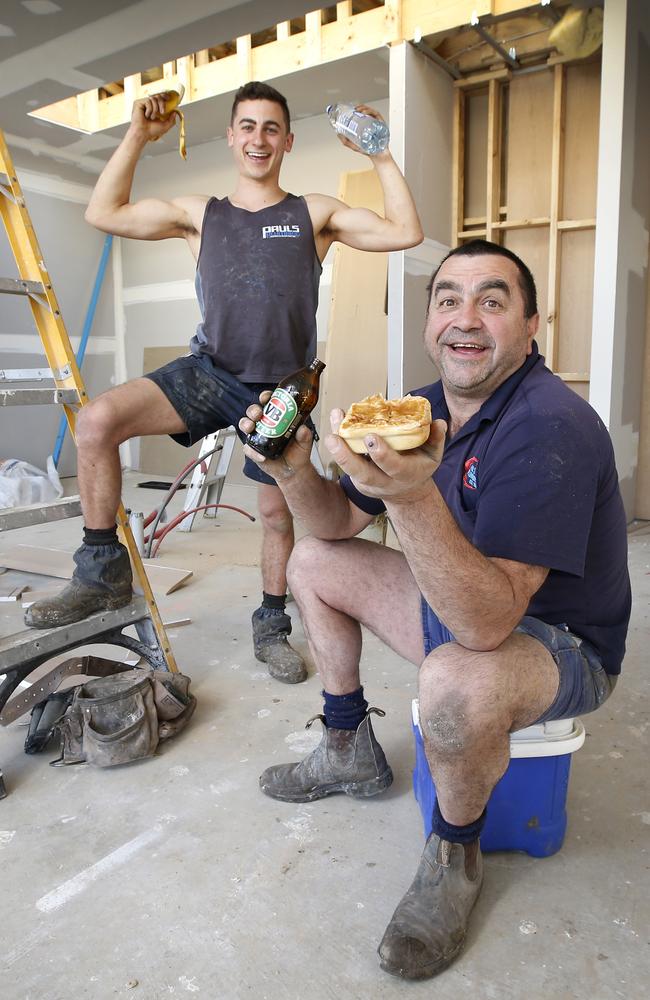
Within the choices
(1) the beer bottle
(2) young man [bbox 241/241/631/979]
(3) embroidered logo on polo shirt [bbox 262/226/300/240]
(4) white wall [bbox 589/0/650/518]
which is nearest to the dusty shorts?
(2) young man [bbox 241/241/631/979]

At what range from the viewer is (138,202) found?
218cm

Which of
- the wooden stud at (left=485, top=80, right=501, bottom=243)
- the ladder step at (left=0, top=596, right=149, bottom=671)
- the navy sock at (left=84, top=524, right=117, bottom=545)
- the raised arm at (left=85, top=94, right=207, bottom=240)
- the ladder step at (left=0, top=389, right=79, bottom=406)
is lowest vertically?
the ladder step at (left=0, top=596, right=149, bottom=671)

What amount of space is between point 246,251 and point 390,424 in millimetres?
1427

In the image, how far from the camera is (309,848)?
1365mm

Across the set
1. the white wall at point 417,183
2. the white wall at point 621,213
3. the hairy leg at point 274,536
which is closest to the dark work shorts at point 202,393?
the hairy leg at point 274,536

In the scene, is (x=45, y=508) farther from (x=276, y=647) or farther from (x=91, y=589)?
(x=276, y=647)

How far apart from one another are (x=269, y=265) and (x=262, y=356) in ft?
0.92

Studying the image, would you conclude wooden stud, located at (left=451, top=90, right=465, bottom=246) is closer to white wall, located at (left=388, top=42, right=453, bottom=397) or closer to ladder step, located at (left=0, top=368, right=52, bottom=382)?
white wall, located at (left=388, top=42, right=453, bottom=397)

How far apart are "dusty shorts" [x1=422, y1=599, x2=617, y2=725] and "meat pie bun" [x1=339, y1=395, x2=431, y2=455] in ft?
1.38

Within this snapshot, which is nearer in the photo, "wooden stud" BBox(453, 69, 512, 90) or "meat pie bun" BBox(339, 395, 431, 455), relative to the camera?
"meat pie bun" BBox(339, 395, 431, 455)

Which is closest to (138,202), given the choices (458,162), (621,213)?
(621,213)

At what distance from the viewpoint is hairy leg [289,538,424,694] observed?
4.89ft

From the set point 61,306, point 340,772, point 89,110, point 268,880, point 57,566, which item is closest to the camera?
point 268,880

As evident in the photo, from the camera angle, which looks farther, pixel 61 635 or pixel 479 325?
pixel 61 635
